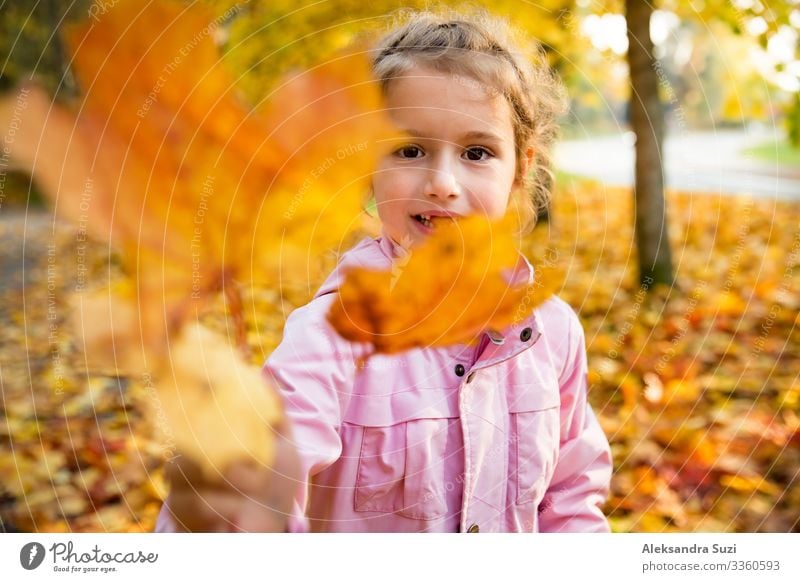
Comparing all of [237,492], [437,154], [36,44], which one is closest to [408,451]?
[237,492]

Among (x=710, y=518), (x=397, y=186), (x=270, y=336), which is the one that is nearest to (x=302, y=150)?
(x=397, y=186)

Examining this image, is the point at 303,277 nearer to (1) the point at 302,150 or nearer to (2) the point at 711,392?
(1) the point at 302,150

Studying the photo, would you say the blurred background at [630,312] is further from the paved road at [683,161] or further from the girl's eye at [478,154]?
the girl's eye at [478,154]

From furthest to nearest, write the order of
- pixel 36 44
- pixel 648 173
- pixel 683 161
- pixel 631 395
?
pixel 683 161
pixel 648 173
pixel 631 395
pixel 36 44

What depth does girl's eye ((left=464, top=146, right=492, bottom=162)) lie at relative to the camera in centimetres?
67

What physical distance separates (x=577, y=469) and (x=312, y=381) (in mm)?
311

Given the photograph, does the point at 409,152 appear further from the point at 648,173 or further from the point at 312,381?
the point at 648,173

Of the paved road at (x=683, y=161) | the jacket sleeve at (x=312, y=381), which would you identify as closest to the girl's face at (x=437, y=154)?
the jacket sleeve at (x=312, y=381)

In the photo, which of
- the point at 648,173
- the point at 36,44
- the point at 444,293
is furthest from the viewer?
the point at 648,173

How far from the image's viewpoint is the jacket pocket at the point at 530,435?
0.69 metres

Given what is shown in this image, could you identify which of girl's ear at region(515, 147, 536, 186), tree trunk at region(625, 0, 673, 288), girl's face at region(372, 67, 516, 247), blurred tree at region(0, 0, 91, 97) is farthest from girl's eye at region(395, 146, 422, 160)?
tree trunk at region(625, 0, 673, 288)

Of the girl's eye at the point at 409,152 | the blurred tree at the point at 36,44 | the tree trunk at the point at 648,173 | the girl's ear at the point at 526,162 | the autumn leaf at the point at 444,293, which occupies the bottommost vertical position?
the autumn leaf at the point at 444,293

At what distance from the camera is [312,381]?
60 centimetres

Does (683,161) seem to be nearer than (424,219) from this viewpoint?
No
